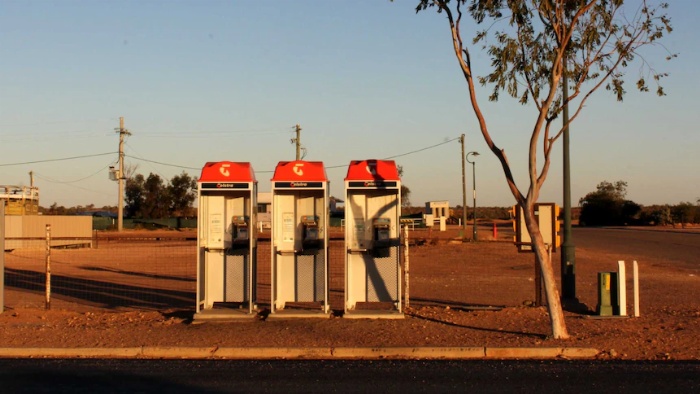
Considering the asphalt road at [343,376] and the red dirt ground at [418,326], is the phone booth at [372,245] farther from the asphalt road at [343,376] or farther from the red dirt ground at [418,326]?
the asphalt road at [343,376]

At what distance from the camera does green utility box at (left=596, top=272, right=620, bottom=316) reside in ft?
43.9

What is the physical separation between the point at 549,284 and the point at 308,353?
373 cm

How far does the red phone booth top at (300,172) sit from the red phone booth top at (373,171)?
19.6 inches

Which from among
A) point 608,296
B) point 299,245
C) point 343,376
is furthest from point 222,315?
point 608,296

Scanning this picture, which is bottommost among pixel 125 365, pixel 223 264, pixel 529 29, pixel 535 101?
pixel 125 365

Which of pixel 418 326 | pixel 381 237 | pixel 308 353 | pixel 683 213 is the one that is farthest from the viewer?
pixel 683 213

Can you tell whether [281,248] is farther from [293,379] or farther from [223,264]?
[293,379]

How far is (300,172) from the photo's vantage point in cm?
1336

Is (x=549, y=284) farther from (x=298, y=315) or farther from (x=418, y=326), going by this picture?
(x=298, y=315)

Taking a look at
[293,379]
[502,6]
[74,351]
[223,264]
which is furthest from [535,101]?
[74,351]

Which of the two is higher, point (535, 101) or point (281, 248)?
point (535, 101)

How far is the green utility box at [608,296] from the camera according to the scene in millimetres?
13375

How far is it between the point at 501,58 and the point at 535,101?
33.9 inches

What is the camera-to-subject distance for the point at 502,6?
11.5 meters
